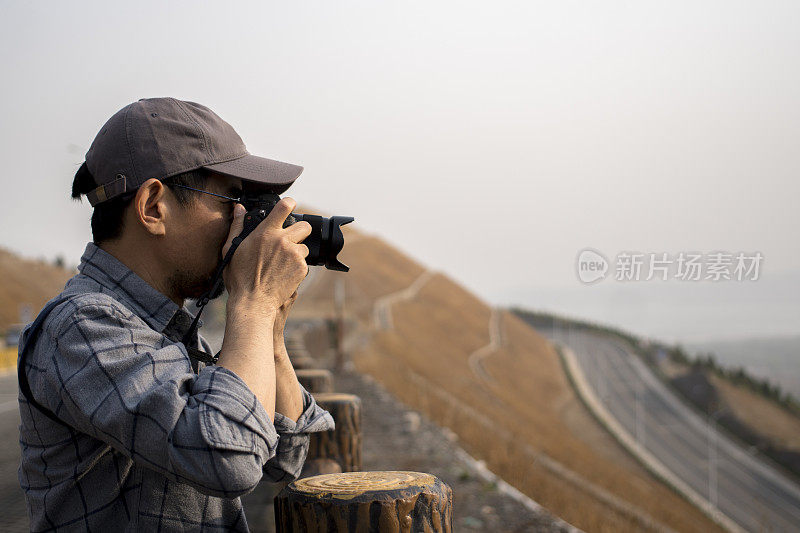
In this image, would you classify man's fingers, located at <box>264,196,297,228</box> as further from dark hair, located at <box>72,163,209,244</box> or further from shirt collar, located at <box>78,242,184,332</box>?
shirt collar, located at <box>78,242,184,332</box>

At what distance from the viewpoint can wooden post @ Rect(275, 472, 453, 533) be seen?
166 centimetres

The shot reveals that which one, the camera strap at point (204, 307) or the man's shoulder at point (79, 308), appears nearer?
the man's shoulder at point (79, 308)

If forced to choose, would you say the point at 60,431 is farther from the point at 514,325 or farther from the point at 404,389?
the point at 514,325

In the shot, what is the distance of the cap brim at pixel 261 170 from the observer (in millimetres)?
1910

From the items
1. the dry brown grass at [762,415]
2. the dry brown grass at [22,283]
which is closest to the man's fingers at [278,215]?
the dry brown grass at [22,283]

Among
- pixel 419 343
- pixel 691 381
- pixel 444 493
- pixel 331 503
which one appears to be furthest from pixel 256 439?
pixel 691 381

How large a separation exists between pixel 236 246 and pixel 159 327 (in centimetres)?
32

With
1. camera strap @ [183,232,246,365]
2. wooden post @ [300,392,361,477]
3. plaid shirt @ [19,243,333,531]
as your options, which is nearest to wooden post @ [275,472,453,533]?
plaid shirt @ [19,243,333,531]

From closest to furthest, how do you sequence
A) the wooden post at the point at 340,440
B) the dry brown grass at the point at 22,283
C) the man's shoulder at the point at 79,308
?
the man's shoulder at the point at 79,308
the wooden post at the point at 340,440
the dry brown grass at the point at 22,283

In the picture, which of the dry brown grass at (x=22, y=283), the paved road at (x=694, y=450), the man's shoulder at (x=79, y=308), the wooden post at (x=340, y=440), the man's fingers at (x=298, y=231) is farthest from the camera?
the paved road at (x=694, y=450)

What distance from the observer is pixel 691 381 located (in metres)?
63.3

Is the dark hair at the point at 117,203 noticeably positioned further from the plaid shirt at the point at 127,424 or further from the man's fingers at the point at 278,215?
the man's fingers at the point at 278,215

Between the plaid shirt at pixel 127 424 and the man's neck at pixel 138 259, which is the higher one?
the man's neck at pixel 138 259

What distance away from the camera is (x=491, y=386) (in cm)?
4416
